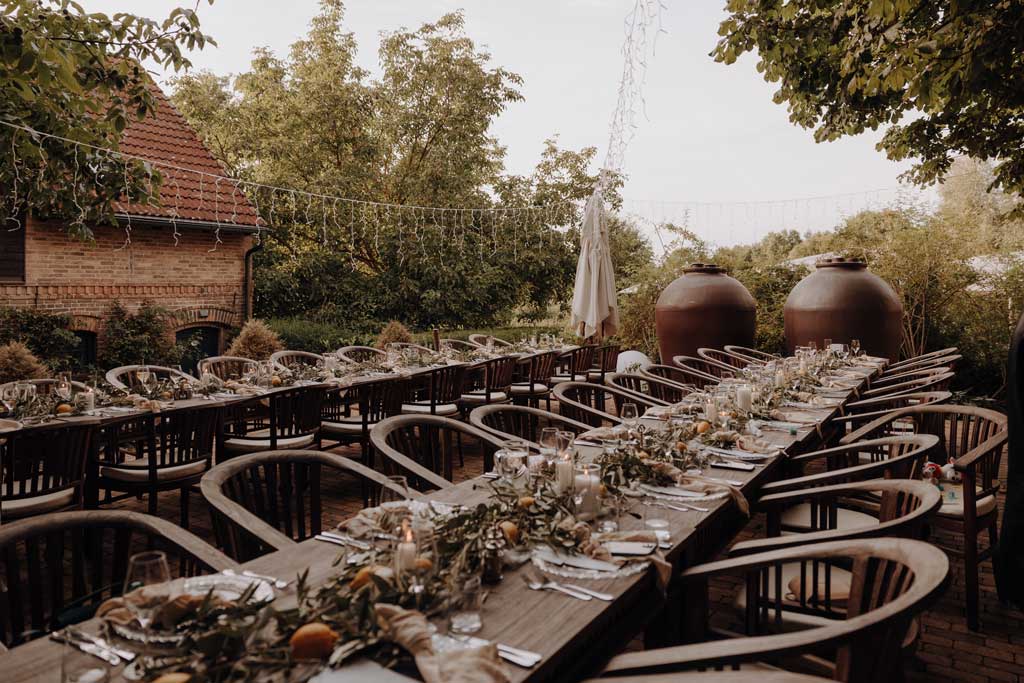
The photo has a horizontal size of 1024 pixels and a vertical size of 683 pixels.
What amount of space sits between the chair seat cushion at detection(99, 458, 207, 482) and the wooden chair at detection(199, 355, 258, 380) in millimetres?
1808

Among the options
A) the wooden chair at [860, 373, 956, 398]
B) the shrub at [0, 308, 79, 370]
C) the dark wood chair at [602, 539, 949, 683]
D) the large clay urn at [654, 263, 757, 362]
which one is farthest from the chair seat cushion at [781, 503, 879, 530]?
the shrub at [0, 308, 79, 370]

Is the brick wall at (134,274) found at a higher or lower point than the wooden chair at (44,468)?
higher

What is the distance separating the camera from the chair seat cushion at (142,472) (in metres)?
4.21

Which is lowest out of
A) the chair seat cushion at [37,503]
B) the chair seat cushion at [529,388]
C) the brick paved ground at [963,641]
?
the brick paved ground at [963,641]

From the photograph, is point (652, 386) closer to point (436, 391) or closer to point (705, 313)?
point (436, 391)

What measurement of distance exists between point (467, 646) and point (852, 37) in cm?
657

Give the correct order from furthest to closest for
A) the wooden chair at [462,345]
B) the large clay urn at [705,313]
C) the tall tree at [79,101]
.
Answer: the large clay urn at [705,313]
the wooden chair at [462,345]
the tall tree at [79,101]

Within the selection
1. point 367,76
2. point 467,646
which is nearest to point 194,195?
point 367,76

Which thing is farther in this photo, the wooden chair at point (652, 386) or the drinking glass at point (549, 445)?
the wooden chair at point (652, 386)

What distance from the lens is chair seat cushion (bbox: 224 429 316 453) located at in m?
5.05

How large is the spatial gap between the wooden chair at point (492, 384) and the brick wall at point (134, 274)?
4922mm

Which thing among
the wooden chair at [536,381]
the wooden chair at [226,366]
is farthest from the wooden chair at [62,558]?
the wooden chair at [536,381]

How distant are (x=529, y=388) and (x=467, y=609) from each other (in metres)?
6.36

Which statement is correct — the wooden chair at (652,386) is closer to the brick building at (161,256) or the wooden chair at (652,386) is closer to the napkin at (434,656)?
the napkin at (434,656)
